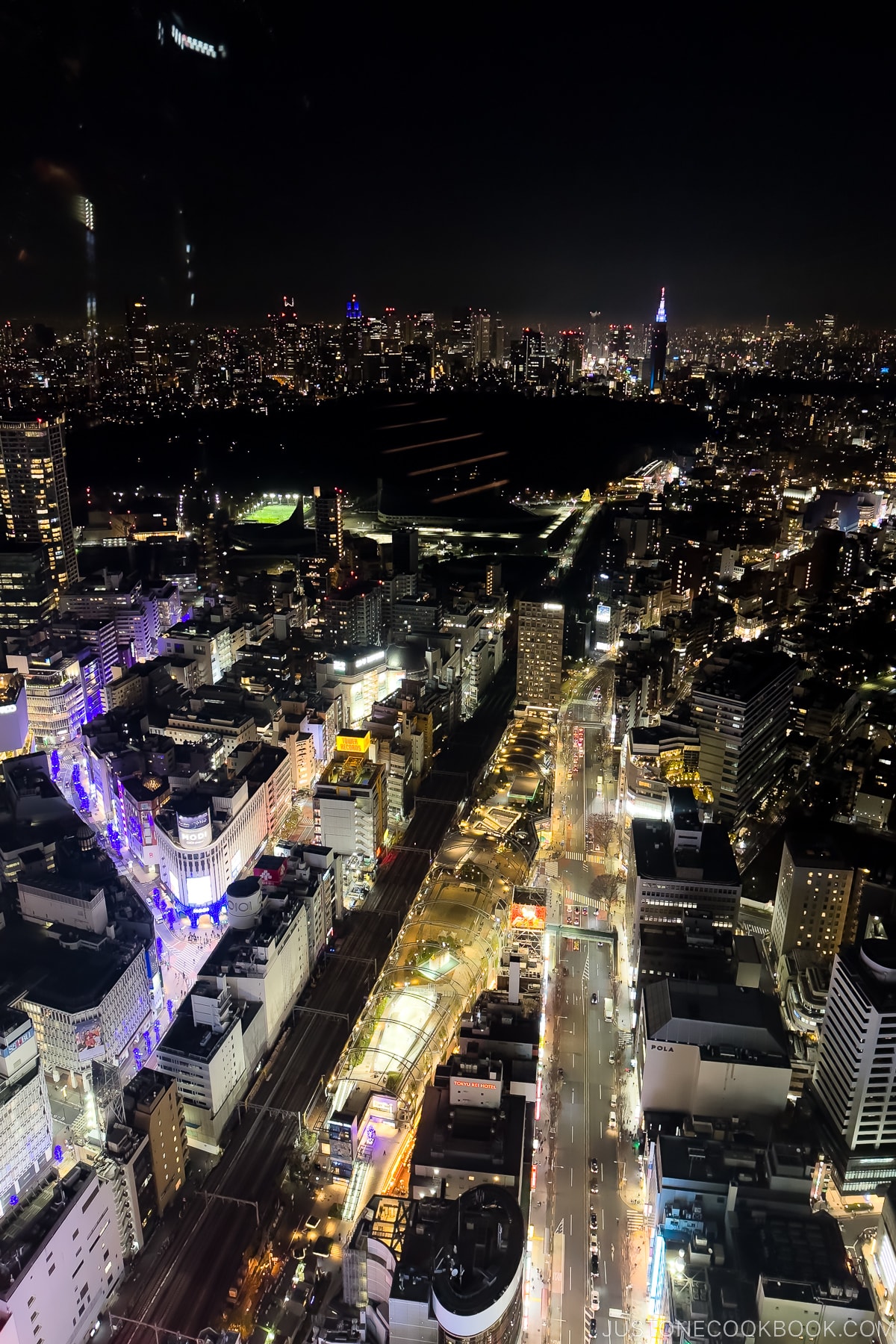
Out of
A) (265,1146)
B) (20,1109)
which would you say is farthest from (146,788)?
(265,1146)

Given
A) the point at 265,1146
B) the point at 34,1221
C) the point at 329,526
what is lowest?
the point at 265,1146

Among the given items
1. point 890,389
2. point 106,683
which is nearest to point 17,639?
point 106,683

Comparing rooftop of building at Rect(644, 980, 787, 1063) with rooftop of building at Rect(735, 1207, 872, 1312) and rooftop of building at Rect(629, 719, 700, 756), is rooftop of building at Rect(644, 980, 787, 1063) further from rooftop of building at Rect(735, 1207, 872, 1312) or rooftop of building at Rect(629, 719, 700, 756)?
rooftop of building at Rect(629, 719, 700, 756)

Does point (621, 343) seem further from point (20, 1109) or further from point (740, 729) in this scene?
point (20, 1109)

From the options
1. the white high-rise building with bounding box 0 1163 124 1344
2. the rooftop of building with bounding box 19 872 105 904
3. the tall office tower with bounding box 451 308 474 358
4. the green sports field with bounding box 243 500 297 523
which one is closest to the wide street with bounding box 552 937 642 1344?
the white high-rise building with bounding box 0 1163 124 1344

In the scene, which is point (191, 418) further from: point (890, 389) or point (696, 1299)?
point (696, 1299)
